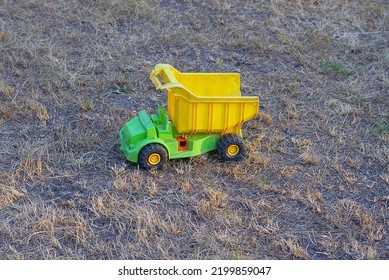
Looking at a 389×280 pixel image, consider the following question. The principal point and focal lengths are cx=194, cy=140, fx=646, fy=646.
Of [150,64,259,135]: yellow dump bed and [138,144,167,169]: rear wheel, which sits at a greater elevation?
[150,64,259,135]: yellow dump bed

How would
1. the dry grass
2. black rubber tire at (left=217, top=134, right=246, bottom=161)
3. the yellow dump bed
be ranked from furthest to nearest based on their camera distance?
black rubber tire at (left=217, top=134, right=246, bottom=161) < the yellow dump bed < the dry grass

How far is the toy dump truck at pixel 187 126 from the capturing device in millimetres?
4305

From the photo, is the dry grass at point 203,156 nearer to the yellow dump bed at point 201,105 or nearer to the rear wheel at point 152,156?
the rear wheel at point 152,156

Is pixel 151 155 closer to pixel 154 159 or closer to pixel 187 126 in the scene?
pixel 154 159

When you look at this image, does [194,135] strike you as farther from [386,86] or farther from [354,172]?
[386,86]

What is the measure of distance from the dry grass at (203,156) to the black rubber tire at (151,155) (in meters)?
0.07

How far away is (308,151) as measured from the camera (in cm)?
482

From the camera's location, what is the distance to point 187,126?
172 inches

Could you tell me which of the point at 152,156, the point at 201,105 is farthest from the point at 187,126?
the point at 152,156

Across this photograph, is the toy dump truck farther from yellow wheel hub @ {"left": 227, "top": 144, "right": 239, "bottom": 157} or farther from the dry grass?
the dry grass

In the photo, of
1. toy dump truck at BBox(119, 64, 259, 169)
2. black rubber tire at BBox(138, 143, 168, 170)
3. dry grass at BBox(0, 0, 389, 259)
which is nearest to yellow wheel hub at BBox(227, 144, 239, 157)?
toy dump truck at BBox(119, 64, 259, 169)

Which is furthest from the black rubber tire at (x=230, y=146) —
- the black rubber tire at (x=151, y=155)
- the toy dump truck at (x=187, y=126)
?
the black rubber tire at (x=151, y=155)

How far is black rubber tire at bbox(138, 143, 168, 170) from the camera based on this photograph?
4309 millimetres

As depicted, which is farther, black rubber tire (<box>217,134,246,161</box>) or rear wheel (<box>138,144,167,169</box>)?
black rubber tire (<box>217,134,246,161</box>)
